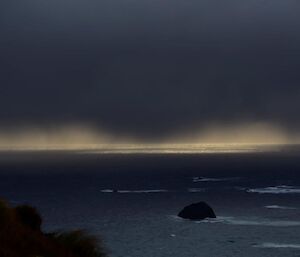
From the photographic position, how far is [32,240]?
21.5 meters

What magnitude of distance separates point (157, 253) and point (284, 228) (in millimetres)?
27036

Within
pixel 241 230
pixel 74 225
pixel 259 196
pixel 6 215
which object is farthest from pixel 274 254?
pixel 259 196

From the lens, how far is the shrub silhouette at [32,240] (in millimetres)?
20455

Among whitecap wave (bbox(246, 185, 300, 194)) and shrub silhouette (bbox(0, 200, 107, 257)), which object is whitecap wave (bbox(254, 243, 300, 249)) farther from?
whitecap wave (bbox(246, 185, 300, 194))

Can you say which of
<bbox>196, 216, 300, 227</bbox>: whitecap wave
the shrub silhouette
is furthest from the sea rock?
the shrub silhouette

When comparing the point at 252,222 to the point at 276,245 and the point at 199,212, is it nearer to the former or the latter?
the point at 199,212

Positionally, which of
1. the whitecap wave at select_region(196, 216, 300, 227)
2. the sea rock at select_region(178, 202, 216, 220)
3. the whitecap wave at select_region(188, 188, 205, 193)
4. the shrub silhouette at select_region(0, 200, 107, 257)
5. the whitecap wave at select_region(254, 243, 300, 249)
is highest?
the shrub silhouette at select_region(0, 200, 107, 257)

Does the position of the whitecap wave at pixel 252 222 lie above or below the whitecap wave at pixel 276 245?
above

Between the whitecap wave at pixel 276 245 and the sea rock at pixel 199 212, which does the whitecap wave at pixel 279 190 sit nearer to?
the sea rock at pixel 199 212

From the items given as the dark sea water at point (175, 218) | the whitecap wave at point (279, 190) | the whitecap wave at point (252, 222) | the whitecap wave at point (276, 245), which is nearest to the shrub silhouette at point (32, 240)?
the dark sea water at point (175, 218)

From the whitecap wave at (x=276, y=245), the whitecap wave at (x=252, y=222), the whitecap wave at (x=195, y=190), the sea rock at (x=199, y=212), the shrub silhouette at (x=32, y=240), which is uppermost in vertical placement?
the shrub silhouette at (x=32, y=240)

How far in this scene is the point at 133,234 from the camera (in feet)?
332

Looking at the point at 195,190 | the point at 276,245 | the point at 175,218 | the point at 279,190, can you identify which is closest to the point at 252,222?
the point at 175,218

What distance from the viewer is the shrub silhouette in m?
20.5
